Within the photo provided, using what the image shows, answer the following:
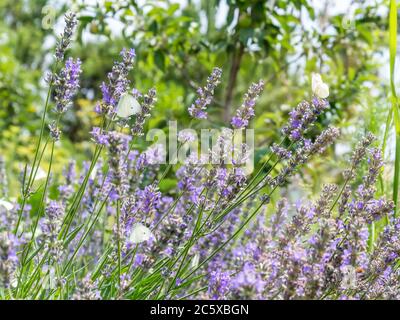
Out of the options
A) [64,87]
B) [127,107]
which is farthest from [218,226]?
[64,87]

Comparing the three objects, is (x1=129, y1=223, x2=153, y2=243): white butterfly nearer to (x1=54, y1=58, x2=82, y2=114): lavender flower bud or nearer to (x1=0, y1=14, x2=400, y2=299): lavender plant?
(x1=0, y1=14, x2=400, y2=299): lavender plant

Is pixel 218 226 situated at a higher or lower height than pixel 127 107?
lower

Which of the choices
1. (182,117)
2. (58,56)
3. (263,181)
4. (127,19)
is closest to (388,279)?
(263,181)

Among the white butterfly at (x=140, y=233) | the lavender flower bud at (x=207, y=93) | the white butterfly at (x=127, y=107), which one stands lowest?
the white butterfly at (x=140, y=233)

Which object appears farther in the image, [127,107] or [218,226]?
[218,226]

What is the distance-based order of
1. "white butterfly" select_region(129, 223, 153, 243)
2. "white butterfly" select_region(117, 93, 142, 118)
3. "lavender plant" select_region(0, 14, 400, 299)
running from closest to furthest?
"lavender plant" select_region(0, 14, 400, 299)
"white butterfly" select_region(129, 223, 153, 243)
"white butterfly" select_region(117, 93, 142, 118)

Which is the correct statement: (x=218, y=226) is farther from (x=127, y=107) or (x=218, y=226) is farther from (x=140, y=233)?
(x=127, y=107)

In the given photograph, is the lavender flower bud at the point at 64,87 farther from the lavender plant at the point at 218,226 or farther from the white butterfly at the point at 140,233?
the white butterfly at the point at 140,233

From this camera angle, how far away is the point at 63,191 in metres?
2.58

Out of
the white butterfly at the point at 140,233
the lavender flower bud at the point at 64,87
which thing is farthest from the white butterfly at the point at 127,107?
the white butterfly at the point at 140,233

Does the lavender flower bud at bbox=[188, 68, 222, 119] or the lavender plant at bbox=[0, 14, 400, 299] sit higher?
the lavender flower bud at bbox=[188, 68, 222, 119]

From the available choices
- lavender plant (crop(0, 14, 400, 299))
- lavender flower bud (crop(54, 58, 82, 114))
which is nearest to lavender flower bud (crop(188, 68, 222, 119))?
lavender plant (crop(0, 14, 400, 299))
